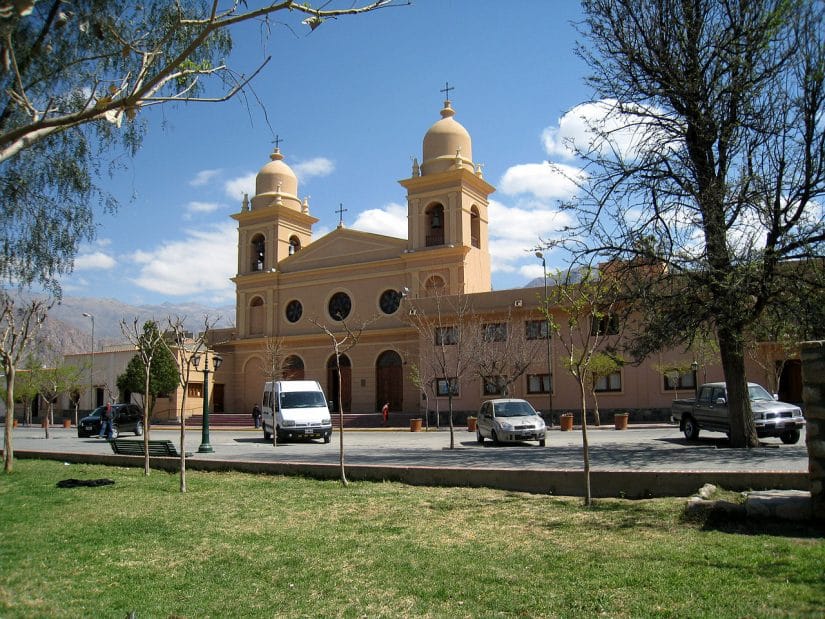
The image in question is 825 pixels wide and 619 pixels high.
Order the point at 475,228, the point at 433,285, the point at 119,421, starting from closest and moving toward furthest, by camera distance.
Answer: the point at 119,421 < the point at 433,285 < the point at 475,228

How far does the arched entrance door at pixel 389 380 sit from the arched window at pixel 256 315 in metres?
11.3

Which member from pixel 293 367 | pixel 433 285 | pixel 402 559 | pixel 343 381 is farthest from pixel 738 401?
pixel 293 367

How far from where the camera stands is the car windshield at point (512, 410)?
22.6 m

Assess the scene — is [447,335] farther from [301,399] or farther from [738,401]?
[738,401]

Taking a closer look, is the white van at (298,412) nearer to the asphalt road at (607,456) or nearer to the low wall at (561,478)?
the asphalt road at (607,456)

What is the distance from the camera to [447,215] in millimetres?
43562

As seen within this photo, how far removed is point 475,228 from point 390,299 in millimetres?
7225

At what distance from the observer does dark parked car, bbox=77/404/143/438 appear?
30719 millimetres

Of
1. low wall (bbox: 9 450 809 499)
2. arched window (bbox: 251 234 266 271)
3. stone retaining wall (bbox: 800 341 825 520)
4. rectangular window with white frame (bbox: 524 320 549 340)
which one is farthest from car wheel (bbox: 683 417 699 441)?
arched window (bbox: 251 234 266 271)

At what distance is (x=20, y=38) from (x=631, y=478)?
31.4 ft

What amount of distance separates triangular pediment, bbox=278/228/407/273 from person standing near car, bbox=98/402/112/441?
19854 mm

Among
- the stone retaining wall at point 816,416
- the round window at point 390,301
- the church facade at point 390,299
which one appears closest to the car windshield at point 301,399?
the church facade at point 390,299

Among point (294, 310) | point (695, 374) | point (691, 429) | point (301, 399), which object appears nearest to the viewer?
point (691, 429)

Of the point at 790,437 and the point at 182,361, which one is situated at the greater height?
the point at 182,361
